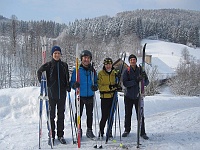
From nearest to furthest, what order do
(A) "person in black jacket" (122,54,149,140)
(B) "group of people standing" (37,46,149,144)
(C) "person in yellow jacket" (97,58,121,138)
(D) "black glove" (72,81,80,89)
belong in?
(D) "black glove" (72,81,80,89) → (B) "group of people standing" (37,46,149,144) → (C) "person in yellow jacket" (97,58,121,138) → (A) "person in black jacket" (122,54,149,140)

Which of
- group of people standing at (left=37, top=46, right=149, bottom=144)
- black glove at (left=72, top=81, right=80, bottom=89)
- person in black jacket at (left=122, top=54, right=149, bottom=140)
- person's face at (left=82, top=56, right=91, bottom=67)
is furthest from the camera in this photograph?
person in black jacket at (left=122, top=54, right=149, bottom=140)

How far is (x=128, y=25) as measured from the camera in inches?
3760

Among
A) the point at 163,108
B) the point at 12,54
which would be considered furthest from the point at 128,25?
the point at 163,108

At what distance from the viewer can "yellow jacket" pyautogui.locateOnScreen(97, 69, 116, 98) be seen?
5.37 m

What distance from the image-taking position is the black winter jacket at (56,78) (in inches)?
201

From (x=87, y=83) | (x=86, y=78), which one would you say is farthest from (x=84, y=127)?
(x=86, y=78)

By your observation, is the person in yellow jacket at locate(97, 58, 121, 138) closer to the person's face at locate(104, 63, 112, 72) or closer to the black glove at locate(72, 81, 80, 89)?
the person's face at locate(104, 63, 112, 72)

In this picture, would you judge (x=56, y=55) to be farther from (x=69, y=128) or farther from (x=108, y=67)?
(x=69, y=128)

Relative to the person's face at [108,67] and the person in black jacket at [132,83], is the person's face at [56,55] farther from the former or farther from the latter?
the person in black jacket at [132,83]

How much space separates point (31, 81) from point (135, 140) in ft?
120

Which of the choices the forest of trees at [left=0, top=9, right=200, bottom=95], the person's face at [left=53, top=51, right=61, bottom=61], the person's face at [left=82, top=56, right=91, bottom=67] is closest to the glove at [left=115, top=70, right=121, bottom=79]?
the person's face at [left=82, top=56, right=91, bottom=67]

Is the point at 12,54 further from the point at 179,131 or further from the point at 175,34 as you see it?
the point at 175,34

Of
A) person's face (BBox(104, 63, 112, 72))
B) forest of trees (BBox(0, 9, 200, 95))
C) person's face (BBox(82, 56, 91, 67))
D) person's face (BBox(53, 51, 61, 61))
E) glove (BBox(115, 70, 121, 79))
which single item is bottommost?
glove (BBox(115, 70, 121, 79))

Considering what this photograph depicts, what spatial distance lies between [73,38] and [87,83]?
72.0 metres
